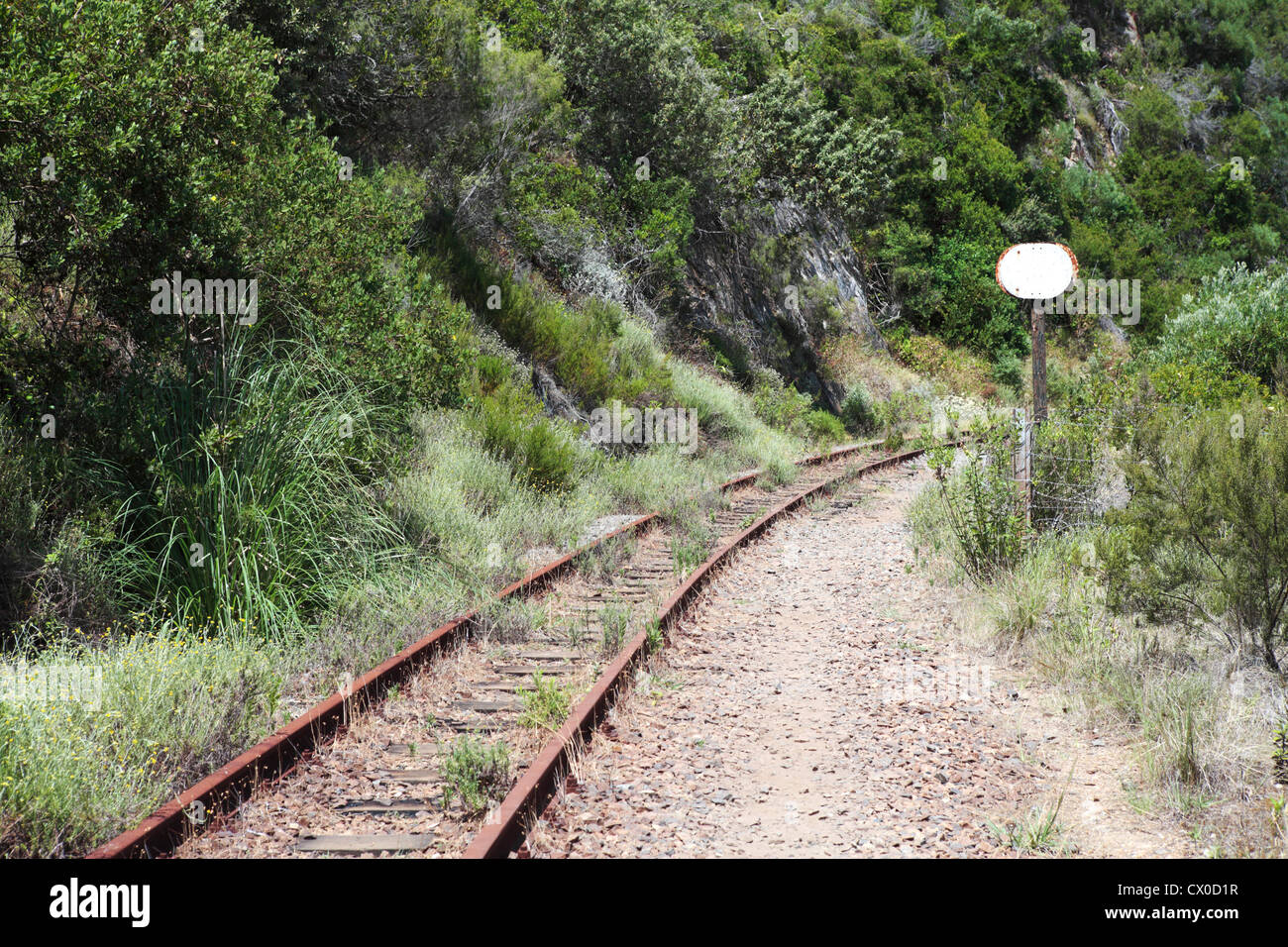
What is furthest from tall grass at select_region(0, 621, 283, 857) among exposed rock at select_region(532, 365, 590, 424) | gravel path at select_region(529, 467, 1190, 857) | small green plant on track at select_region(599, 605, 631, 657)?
exposed rock at select_region(532, 365, 590, 424)

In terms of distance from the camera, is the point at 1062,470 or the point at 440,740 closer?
the point at 440,740

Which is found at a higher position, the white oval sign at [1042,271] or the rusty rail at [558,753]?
the white oval sign at [1042,271]

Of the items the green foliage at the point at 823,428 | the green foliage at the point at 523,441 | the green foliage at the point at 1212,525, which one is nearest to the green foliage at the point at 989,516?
the green foliage at the point at 1212,525

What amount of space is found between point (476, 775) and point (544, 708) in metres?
0.83

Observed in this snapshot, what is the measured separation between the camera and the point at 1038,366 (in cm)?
889

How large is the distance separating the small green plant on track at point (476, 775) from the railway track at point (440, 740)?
15 millimetres

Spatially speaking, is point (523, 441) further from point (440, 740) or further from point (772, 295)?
point (772, 295)

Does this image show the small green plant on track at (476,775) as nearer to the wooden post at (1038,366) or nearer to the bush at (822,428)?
the wooden post at (1038,366)

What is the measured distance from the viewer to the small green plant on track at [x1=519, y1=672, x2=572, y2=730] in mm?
5168

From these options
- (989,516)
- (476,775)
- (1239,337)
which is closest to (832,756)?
(476,775)

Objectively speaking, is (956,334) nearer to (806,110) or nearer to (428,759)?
(806,110)

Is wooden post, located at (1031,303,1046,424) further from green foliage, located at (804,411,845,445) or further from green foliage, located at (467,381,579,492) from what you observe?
green foliage, located at (804,411,845,445)

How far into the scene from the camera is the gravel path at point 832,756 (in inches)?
168

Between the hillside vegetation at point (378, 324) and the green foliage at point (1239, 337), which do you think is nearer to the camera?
the hillside vegetation at point (378, 324)
